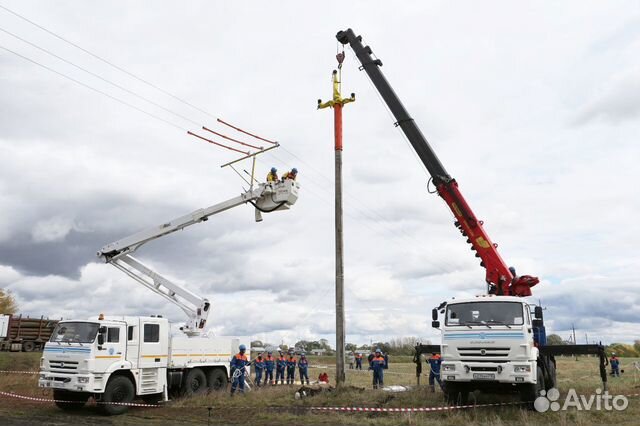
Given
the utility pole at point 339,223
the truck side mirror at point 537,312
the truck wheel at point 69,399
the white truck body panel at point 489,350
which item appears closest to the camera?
the white truck body panel at point 489,350

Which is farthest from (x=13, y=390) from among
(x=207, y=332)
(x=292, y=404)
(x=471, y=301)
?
(x=471, y=301)

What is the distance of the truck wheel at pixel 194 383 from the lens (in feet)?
59.3

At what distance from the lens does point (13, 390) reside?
2105cm

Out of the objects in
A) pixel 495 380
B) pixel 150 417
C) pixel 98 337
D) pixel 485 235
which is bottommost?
pixel 150 417

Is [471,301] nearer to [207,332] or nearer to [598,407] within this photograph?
[598,407]

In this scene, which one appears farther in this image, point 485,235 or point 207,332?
point 207,332

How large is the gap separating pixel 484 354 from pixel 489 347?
0.67 feet

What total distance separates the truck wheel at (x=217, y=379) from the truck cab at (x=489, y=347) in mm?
8711

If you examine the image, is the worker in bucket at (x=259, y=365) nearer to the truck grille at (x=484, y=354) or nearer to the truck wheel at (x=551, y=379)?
the truck wheel at (x=551, y=379)

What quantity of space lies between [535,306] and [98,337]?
1160cm

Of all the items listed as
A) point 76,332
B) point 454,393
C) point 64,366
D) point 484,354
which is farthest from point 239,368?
point 484,354

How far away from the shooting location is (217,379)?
1950 centimetres

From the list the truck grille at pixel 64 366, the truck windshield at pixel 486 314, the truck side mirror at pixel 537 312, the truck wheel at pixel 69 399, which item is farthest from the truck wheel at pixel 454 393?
the truck wheel at pixel 69 399

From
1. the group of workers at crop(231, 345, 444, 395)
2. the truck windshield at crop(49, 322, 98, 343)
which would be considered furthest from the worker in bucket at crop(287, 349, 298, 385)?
the truck windshield at crop(49, 322, 98, 343)
